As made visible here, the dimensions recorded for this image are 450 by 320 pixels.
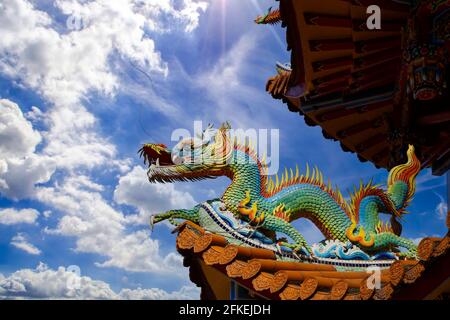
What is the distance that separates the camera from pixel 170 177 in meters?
6.66

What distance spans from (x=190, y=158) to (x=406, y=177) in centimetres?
260

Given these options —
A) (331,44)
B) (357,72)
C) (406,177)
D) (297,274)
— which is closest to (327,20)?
(331,44)

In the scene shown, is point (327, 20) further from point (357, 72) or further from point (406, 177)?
point (406, 177)

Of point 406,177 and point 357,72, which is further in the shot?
point 357,72

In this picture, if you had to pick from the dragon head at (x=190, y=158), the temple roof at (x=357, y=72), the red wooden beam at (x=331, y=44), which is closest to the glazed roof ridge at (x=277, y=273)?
the dragon head at (x=190, y=158)

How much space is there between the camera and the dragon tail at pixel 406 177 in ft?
22.0

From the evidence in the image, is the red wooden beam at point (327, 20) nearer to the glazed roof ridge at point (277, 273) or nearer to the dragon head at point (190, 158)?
the dragon head at point (190, 158)

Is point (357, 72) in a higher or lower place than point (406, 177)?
higher

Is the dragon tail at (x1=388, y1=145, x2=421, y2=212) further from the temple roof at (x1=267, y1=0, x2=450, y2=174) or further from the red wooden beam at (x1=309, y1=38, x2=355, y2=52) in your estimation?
the red wooden beam at (x1=309, y1=38, x2=355, y2=52)

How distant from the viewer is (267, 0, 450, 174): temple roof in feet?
22.7

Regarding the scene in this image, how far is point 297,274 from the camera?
543cm

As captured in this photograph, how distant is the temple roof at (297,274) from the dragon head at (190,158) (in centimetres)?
83
